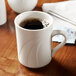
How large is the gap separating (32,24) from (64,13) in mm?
296

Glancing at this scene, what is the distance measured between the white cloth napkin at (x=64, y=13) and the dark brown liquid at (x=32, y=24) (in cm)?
13

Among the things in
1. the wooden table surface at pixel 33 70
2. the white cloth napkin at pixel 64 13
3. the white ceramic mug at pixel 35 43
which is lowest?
the wooden table surface at pixel 33 70

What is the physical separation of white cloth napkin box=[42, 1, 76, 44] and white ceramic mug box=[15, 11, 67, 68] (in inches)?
5.3

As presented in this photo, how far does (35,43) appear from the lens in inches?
23.3

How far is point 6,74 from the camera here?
0.64 m

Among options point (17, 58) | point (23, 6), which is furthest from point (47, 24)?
point (23, 6)

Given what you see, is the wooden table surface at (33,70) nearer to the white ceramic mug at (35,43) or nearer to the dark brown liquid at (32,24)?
the white ceramic mug at (35,43)

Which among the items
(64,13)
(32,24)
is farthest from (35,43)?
(64,13)

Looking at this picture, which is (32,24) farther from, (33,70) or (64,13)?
(64,13)

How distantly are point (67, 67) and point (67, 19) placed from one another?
264 mm

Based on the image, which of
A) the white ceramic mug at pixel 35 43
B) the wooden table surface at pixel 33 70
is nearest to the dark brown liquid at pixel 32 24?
the white ceramic mug at pixel 35 43

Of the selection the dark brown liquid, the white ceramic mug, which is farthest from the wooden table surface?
the dark brown liquid

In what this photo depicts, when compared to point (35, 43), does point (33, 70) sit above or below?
below

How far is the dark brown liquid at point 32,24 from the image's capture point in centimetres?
62
